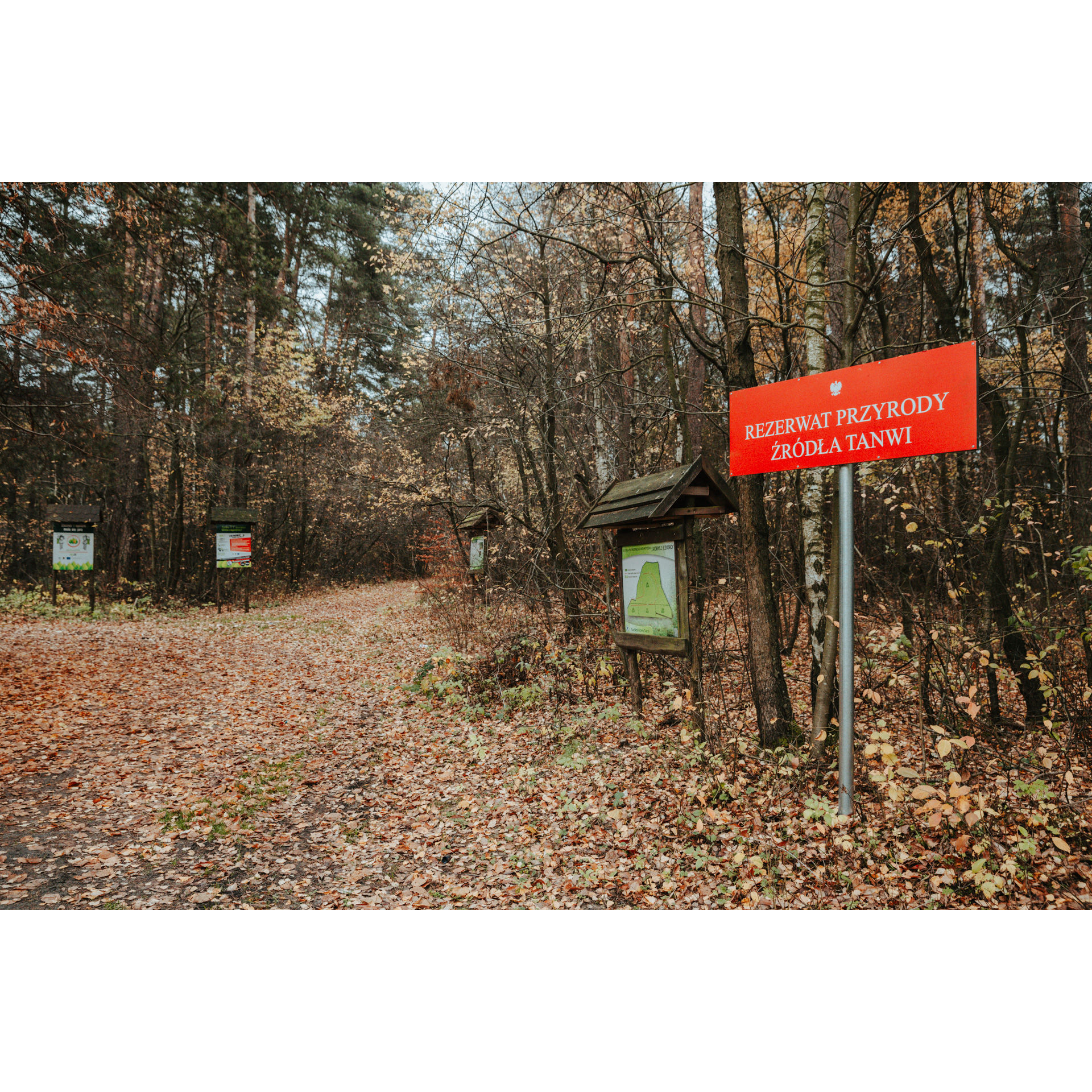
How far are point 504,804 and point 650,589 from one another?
2160mm

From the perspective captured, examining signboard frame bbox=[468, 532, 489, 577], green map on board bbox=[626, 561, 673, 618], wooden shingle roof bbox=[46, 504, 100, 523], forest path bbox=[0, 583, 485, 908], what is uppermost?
wooden shingle roof bbox=[46, 504, 100, 523]

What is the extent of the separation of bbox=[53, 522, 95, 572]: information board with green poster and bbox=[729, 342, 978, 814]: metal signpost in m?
13.9

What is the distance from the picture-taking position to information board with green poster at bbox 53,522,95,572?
12.4m

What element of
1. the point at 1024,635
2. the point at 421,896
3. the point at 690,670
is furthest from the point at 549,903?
the point at 1024,635

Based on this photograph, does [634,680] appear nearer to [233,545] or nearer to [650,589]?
[650,589]

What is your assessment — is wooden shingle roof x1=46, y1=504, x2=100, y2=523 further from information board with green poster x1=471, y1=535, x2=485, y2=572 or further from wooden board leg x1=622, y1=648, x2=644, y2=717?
wooden board leg x1=622, y1=648, x2=644, y2=717

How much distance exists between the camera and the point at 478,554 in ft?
36.8

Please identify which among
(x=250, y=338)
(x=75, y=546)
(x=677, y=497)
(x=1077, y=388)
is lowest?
(x=677, y=497)

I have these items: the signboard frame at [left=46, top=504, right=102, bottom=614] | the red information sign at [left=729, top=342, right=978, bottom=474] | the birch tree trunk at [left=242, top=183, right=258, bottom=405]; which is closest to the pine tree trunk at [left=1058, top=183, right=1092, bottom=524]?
the red information sign at [left=729, top=342, right=978, bottom=474]

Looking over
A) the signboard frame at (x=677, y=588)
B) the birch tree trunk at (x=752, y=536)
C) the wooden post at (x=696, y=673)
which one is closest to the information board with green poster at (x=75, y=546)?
the signboard frame at (x=677, y=588)

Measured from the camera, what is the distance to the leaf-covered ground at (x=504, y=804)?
3.47m

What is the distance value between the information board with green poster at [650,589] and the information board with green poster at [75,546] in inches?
495

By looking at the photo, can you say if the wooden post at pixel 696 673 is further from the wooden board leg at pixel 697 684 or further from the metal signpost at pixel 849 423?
the metal signpost at pixel 849 423

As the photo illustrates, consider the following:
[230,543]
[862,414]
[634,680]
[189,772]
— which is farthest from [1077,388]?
[230,543]
